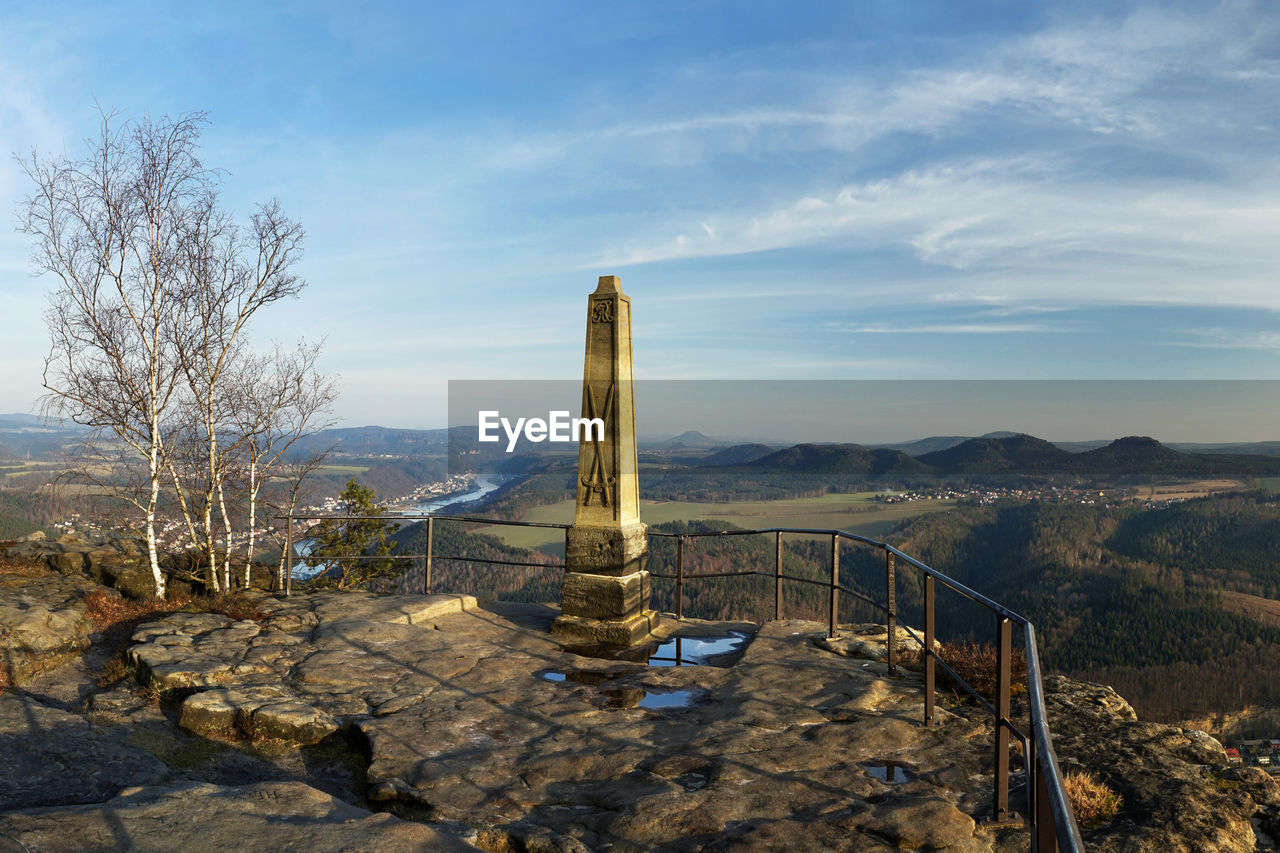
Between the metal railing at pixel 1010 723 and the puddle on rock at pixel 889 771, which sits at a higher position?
the metal railing at pixel 1010 723

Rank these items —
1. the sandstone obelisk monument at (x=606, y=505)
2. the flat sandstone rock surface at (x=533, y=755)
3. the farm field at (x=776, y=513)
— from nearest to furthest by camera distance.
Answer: the flat sandstone rock surface at (x=533, y=755)
the sandstone obelisk monument at (x=606, y=505)
the farm field at (x=776, y=513)

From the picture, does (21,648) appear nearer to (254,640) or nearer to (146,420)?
(254,640)

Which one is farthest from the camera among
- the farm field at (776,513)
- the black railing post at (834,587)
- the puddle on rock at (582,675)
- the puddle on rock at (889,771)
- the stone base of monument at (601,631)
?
the farm field at (776,513)

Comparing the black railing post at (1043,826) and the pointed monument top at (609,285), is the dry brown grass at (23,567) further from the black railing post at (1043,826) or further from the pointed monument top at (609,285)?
the black railing post at (1043,826)

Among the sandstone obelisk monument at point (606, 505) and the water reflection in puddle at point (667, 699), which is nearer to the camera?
the water reflection in puddle at point (667, 699)

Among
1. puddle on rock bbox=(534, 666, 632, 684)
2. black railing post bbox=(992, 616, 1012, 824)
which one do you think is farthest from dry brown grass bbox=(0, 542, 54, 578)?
black railing post bbox=(992, 616, 1012, 824)

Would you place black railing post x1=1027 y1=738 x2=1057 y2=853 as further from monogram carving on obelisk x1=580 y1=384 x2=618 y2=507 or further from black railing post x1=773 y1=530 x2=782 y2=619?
monogram carving on obelisk x1=580 y1=384 x2=618 y2=507

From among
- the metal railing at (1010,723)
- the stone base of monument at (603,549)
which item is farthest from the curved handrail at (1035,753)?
the stone base of monument at (603,549)
